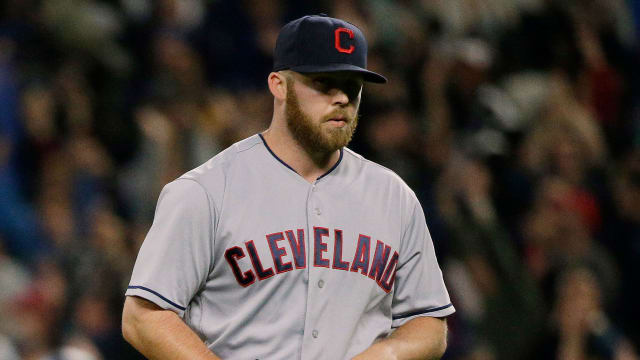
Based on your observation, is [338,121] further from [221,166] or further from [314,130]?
[221,166]

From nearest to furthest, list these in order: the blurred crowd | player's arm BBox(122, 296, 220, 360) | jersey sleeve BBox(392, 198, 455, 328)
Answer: player's arm BBox(122, 296, 220, 360) → jersey sleeve BBox(392, 198, 455, 328) → the blurred crowd

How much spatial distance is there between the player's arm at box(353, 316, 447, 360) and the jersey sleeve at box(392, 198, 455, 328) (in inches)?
1.1

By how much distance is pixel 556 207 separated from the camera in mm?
6789

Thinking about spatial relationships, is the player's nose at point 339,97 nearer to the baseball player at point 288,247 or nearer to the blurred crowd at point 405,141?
the baseball player at point 288,247

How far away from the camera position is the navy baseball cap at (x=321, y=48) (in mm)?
3160

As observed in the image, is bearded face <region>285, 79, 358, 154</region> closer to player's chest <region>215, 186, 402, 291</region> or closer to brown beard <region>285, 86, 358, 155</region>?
brown beard <region>285, 86, 358, 155</region>

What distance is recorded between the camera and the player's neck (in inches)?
130

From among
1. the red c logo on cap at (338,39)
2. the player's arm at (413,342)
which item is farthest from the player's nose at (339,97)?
the player's arm at (413,342)

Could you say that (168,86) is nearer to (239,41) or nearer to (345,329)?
(239,41)

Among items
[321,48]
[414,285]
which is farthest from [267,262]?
[321,48]

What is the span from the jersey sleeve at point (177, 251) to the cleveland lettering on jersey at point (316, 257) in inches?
3.8

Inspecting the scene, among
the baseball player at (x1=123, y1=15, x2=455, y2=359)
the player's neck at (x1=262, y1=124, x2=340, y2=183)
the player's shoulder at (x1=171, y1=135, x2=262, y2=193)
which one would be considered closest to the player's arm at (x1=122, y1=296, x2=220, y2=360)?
the baseball player at (x1=123, y1=15, x2=455, y2=359)

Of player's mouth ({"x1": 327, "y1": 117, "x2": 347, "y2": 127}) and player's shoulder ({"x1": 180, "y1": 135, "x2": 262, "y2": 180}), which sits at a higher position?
player's mouth ({"x1": 327, "y1": 117, "x2": 347, "y2": 127})

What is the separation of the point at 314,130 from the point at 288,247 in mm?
349
